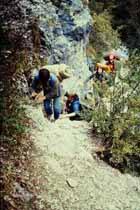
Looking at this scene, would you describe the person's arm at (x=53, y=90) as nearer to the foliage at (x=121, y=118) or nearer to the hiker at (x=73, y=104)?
the foliage at (x=121, y=118)

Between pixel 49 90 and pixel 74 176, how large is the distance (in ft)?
6.07

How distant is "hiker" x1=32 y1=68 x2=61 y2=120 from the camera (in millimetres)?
9508

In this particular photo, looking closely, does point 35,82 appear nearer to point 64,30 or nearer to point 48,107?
point 48,107

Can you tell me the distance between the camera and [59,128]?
9.80 metres

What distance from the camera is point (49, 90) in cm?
968

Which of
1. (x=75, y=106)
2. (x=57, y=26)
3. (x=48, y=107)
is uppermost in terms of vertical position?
(x=57, y=26)

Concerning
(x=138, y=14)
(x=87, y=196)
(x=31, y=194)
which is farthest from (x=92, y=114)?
(x=138, y=14)

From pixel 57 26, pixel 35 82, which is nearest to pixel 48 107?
pixel 35 82

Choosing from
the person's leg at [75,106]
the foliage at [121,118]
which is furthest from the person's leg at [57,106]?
the person's leg at [75,106]

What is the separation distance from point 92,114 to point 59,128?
0.66 metres

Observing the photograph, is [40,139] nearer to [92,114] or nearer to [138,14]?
[92,114]

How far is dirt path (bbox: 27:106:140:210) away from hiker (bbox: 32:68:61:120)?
28 centimetres

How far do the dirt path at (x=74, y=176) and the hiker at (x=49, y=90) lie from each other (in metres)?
0.28

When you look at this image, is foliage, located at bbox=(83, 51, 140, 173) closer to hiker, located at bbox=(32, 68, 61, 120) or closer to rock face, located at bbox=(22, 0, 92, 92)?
hiker, located at bbox=(32, 68, 61, 120)
